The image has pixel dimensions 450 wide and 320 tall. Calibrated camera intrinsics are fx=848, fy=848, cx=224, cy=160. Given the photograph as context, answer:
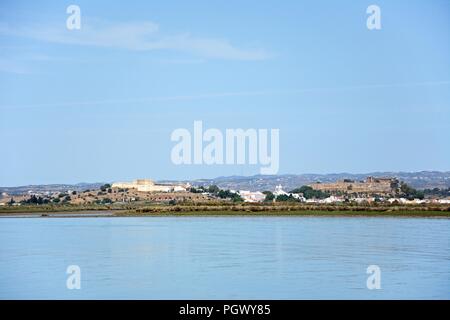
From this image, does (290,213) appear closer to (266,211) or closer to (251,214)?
(266,211)

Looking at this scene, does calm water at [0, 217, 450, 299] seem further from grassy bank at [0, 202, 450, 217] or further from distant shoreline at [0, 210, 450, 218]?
grassy bank at [0, 202, 450, 217]

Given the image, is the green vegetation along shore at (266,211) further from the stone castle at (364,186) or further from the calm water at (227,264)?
the calm water at (227,264)

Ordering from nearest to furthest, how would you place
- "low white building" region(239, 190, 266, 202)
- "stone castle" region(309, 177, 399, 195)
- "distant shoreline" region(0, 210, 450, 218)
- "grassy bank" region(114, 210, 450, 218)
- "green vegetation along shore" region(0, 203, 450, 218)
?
→ 1. "grassy bank" region(114, 210, 450, 218)
2. "distant shoreline" region(0, 210, 450, 218)
3. "green vegetation along shore" region(0, 203, 450, 218)
4. "low white building" region(239, 190, 266, 202)
5. "stone castle" region(309, 177, 399, 195)

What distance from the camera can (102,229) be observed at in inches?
1766

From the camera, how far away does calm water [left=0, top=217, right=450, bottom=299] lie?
20.1 m

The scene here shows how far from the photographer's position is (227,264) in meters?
24.9

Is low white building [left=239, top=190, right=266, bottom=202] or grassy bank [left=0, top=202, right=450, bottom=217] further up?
low white building [left=239, top=190, right=266, bottom=202]

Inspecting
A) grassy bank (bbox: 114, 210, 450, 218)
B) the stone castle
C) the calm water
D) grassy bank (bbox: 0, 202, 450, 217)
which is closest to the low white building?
the stone castle

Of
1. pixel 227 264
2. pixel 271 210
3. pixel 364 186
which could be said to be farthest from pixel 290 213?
pixel 227 264

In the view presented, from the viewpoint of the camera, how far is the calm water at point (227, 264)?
20078 mm

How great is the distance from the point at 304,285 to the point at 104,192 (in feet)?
221

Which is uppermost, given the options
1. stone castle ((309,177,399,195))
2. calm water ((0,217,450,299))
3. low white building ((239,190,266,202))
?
stone castle ((309,177,399,195))

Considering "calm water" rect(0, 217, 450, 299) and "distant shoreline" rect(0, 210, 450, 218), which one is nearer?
"calm water" rect(0, 217, 450, 299)
